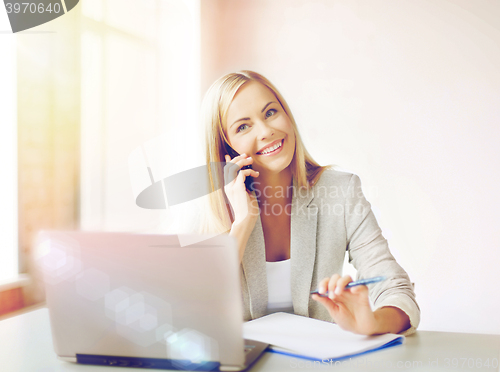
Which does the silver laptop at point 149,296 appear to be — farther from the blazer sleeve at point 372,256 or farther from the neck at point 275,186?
the neck at point 275,186

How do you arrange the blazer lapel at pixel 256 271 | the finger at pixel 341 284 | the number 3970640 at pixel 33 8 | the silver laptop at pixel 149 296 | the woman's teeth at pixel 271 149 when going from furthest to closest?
1. the woman's teeth at pixel 271 149
2. the number 3970640 at pixel 33 8
3. the blazer lapel at pixel 256 271
4. the finger at pixel 341 284
5. the silver laptop at pixel 149 296

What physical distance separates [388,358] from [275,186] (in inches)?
34.5

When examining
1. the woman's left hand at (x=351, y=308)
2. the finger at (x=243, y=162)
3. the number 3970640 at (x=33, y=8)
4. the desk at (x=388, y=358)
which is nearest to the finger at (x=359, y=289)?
the woman's left hand at (x=351, y=308)

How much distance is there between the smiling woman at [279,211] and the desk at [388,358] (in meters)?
0.17

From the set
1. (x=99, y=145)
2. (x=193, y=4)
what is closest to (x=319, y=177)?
(x=99, y=145)

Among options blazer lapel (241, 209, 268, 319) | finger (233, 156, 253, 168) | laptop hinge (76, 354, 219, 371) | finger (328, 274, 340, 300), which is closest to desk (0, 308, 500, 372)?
laptop hinge (76, 354, 219, 371)

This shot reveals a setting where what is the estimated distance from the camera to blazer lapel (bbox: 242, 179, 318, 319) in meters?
1.13

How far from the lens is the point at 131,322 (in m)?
0.56

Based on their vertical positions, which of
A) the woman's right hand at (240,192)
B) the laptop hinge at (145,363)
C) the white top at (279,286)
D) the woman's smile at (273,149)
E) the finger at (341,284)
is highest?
the woman's smile at (273,149)

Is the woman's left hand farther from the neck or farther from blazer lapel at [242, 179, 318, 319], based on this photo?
the neck

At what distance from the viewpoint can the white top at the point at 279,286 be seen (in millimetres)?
1147

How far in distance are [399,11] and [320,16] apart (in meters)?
0.41

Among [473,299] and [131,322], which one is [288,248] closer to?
[131,322]

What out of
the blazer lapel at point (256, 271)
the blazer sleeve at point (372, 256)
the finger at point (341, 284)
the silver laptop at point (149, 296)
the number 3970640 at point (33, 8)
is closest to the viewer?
the silver laptop at point (149, 296)
